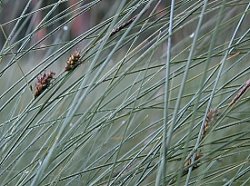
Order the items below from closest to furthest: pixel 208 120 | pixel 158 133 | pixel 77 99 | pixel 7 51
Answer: pixel 77 99, pixel 208 120, pixel 158 133, pixel 7 51

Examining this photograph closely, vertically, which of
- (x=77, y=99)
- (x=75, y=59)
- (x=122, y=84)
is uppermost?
(x=122, y=84)

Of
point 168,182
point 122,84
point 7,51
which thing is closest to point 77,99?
point 168,182

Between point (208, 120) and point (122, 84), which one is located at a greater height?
point (122, 84)

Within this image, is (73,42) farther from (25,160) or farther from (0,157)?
(25,160)

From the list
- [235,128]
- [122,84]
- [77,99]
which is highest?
[122,84]

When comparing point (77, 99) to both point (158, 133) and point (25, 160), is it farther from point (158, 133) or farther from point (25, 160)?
point (25, 160)

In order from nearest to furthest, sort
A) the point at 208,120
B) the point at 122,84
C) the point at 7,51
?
the point at 208,120
the point at 7,51
the point at 122,84

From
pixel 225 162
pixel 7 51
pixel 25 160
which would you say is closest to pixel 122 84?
pixel 25 160

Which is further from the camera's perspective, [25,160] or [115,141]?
[115,141]

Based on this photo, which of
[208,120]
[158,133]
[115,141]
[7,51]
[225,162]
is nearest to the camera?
[208,120]
